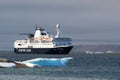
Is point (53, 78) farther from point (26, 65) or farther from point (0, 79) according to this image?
point (26, 65)

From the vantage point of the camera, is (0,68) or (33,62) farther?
(33,62)

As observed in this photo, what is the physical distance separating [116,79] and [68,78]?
6.00 m

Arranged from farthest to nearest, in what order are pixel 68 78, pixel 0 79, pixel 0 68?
pixel 0 68
pixel 68 78
pixel 0 79

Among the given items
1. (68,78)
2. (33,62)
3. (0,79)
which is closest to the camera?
(0,79)

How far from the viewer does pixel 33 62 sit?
101 m

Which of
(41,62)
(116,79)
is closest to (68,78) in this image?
(116,79)

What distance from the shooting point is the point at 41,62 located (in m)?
101

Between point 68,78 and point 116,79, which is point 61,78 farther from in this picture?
point 116,79

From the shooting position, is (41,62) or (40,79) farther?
(41,62)

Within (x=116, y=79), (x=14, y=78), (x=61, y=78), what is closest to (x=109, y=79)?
(x=116, y=79)

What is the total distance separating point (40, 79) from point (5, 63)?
26655mm

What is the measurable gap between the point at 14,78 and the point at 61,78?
587 centimetres

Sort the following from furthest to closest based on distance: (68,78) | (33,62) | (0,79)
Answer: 1. (33,62)
2. (68,78)
3. (0,79)

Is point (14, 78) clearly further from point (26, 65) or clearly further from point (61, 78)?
point (26, 65)
